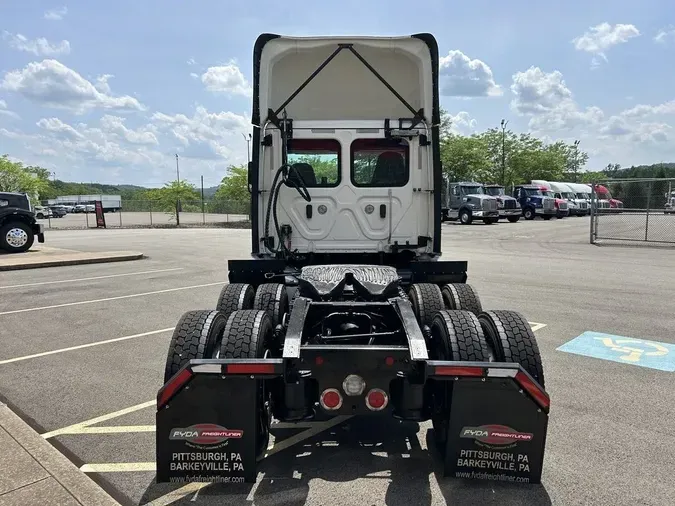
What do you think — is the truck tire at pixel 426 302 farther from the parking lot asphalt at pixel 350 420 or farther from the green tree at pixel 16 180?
the green tree at pixel 16 180

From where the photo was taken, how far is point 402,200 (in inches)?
230

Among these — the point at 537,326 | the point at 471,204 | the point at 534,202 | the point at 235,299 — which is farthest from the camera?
the point at 534,202

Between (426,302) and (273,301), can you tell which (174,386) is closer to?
(273,301)

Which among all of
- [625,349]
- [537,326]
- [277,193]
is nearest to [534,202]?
[537,326]

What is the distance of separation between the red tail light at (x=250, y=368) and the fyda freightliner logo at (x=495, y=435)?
1.15 metres

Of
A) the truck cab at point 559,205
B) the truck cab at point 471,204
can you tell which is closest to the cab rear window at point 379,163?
the truck cab at point 471,204

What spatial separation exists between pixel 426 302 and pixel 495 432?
1.57 meters

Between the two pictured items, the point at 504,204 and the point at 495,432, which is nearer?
the point at 495,432

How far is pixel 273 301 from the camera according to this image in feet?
14.4

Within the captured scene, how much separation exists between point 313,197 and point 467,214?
89.6ft

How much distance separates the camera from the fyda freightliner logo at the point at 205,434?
2.86 m

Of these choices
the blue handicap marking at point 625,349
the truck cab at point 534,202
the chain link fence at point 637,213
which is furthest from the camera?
the truck cab at point 534,202

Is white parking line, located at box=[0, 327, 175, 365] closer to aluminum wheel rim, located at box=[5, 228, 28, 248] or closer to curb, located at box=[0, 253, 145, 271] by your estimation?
curb, located at box=[0, 253, 145, 271]

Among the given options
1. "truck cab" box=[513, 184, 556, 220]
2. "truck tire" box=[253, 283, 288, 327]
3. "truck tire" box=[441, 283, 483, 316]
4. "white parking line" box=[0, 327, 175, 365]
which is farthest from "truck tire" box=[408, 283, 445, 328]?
"truck cab" box=[513, 184, 556, 220]
